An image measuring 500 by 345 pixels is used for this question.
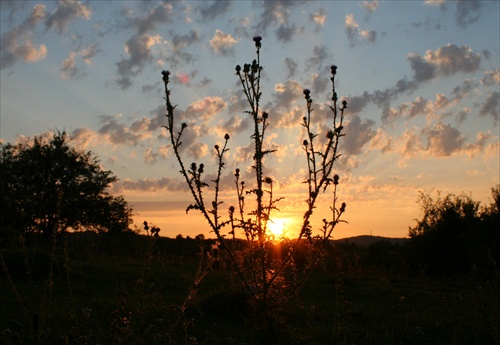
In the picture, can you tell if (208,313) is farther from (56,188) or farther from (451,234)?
(56,188)

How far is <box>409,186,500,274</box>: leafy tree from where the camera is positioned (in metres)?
26.4

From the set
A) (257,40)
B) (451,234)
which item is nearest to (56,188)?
(451,234)

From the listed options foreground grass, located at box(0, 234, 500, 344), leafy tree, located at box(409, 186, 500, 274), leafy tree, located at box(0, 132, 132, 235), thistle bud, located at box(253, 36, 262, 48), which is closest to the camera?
foreground grass, located at box(0, 234, 500, 344)

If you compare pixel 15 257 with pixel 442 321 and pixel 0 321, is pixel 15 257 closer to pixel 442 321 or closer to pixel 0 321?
pixel 0 321

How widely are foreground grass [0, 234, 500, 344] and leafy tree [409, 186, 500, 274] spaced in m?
11.8

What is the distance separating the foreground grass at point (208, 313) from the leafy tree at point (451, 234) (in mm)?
11826

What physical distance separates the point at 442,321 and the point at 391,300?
454 centimetres

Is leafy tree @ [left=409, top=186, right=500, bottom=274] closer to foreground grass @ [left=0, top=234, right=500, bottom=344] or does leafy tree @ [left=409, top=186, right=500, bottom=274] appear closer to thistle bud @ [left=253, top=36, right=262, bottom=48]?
foreground grass @ [left=0, top=234, right=500, bottom=344]

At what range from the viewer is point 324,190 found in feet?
14.8

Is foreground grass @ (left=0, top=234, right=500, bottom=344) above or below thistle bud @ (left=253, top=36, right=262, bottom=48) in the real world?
below

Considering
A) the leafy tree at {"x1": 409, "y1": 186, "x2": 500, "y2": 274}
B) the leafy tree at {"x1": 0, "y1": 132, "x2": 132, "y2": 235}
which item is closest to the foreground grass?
the leafy tree at {"x1": 409, "y1": 186, "x2": 500, "y2": 274}

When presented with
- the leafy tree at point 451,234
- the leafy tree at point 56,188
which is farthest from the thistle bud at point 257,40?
the leafy tree at point 56,188

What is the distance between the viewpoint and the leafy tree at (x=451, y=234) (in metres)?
26.4

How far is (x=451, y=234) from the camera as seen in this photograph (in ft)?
90.3
